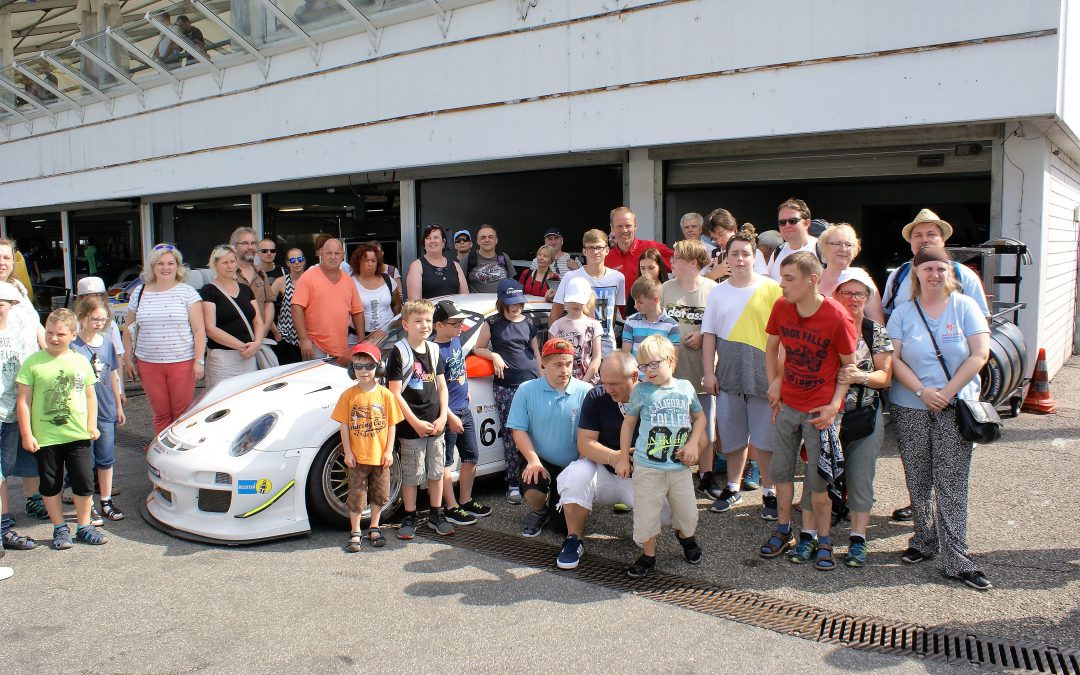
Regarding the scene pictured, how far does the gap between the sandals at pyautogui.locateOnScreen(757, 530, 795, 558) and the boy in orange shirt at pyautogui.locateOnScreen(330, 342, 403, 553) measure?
2145 mm

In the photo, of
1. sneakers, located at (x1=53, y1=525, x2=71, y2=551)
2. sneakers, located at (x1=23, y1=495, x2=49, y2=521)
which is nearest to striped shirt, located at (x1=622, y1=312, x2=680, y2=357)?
sneakers, located at (x1=53, y1=525, x2=71, y2=551)

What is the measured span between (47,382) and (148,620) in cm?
182

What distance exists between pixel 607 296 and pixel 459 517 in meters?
1.98

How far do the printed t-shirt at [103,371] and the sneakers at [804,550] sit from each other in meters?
4.42

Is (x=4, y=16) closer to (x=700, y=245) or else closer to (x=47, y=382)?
(x=47, y=382)

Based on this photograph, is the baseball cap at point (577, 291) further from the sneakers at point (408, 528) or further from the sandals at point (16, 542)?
the sandals at point (16, 542)

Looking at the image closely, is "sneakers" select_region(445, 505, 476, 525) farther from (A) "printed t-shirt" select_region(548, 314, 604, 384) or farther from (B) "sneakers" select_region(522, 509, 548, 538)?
(A) "printed t-shirt" select_region(548, 314, 604, 384)

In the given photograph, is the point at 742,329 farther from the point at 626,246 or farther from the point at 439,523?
the point at 439,523

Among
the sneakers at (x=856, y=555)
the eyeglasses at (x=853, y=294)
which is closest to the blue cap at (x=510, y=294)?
the eyeglasses at (x=853, y=294)

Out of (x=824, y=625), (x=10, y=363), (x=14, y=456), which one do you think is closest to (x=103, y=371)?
(x=10, y=363)

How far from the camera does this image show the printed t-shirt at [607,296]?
5.95 m

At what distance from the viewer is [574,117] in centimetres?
924

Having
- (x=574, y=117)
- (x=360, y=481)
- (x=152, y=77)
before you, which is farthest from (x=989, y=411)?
(x=152, y=77)

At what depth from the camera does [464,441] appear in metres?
5.30
